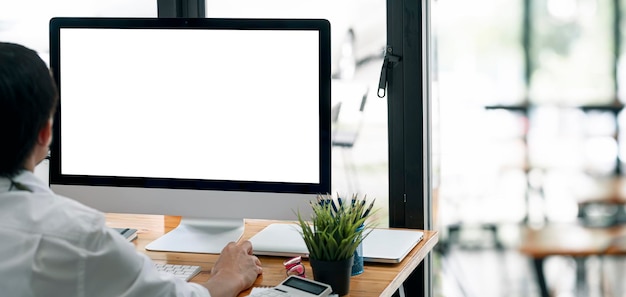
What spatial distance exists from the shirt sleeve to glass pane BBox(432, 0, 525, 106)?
3.94ft

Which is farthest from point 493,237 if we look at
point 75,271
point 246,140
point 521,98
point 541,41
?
point 75,271

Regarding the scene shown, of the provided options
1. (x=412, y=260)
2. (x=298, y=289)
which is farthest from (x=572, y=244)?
(x=298, y=289)

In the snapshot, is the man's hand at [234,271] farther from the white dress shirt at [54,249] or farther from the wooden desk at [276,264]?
the white dress shirt at [54,249]

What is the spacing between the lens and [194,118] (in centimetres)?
189

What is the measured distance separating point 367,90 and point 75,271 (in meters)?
1.29

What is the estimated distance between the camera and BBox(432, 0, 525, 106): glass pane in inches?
87.1

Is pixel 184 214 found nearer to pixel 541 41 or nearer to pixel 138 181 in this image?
pixel 138 181

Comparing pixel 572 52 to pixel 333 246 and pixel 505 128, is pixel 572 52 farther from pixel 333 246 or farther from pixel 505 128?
pixel 333 246

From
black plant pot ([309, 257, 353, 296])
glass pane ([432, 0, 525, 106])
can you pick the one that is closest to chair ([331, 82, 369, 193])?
glass pane ([432, 0, 525, 106])

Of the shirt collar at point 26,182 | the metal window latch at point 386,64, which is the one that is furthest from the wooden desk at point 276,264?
the shirt collar at point 26,182

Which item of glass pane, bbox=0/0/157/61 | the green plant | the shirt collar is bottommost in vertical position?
the green plant

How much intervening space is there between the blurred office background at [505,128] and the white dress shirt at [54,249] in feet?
3.99

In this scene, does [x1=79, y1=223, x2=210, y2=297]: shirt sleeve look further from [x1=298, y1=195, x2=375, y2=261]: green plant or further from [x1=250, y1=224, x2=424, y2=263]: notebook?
[x1=250, y1=224, x2=424, y2=263]: notebook

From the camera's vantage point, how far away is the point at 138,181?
1.94 meters
